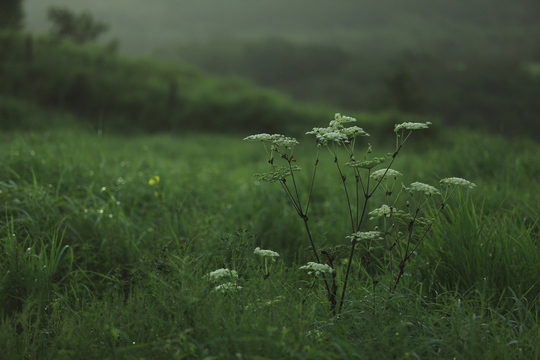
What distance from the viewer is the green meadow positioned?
1814 mm

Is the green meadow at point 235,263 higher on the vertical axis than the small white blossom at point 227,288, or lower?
lower

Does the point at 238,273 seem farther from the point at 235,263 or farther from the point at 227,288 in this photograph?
the point at 227,288

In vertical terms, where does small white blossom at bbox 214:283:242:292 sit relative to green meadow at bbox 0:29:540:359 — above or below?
above

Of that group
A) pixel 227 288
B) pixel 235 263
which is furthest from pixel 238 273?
pixel 227 288

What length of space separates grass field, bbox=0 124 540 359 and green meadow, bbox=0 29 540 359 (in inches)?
0.6

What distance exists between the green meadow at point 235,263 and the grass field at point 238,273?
16 millimetres

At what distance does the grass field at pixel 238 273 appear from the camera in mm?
1795

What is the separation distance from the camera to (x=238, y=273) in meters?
2.55

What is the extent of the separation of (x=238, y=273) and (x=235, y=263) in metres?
0.20

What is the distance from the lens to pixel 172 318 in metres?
2.03

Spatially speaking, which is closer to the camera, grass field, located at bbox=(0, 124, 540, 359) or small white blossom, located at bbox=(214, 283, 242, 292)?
grass field, located at bbox=(0, 124, 540, 359)

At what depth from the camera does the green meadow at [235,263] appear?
1814 mm

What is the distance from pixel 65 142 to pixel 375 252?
5.09m

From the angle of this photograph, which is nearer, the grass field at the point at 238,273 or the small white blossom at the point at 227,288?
the grass field at the point at 238,273
